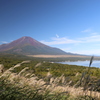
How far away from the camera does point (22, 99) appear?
9.04 feet

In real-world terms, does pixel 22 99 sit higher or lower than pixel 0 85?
lower

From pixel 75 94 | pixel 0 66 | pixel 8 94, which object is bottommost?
pixel 75 94

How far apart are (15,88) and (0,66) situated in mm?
596

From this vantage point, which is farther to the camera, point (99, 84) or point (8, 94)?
point (99, 84)

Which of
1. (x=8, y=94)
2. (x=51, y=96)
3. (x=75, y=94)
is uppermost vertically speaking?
(x=8, y=94)

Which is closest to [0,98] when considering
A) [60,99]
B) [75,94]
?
[60,99]

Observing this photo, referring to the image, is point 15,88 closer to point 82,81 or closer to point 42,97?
point 42,97

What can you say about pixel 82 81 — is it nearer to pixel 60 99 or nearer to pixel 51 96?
pixel 60 99

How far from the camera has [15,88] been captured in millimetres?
2982

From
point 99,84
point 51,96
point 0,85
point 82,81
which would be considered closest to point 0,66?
point 0,85

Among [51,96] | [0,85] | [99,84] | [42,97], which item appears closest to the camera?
[0,85]

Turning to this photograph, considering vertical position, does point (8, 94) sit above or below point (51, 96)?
above

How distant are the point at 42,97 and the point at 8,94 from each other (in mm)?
841

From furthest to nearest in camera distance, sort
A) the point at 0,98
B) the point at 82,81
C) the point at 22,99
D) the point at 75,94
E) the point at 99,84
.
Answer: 1. the point at 75,94
2. the point at 82,81
3. the point at 99,84
4. the point at 22,99
5. the point at 0,98
